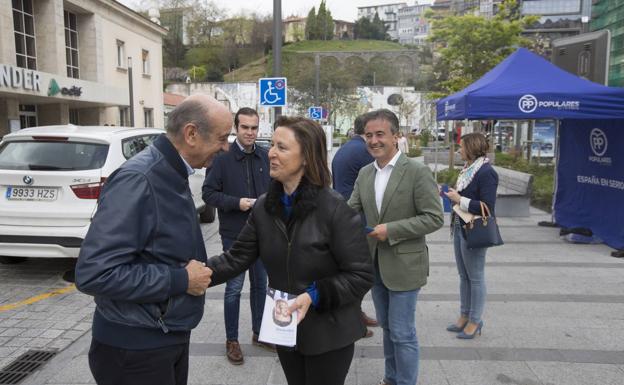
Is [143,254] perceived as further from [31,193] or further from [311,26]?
[311,26]

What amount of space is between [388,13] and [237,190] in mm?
199890

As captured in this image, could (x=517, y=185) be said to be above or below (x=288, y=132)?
below

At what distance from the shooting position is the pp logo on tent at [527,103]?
267 inches

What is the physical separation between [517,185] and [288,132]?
385 inches

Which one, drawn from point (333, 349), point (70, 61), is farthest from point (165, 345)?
point (70, 61)

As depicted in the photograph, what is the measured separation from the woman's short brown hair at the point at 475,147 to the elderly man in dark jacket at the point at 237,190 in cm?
167

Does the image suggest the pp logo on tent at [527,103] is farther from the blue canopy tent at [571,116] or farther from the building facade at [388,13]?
the building facade at [388,13]

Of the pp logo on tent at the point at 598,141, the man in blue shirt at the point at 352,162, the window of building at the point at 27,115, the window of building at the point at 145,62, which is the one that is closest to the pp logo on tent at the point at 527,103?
the pp logo on tent at the point at 598,141

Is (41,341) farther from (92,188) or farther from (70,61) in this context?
(70,61)

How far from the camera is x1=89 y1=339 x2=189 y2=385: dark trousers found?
1.82 meters

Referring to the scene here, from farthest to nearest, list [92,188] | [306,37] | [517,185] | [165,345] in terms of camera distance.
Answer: [306,37] < [517,185] < [92,188] < [165,345]

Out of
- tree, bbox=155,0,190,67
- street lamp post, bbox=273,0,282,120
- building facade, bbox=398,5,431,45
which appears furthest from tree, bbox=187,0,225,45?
building facade, bbox=398,5,431,45

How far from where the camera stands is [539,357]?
3814mm

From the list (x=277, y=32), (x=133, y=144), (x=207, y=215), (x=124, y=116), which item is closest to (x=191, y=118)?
(x=133, y=144)
